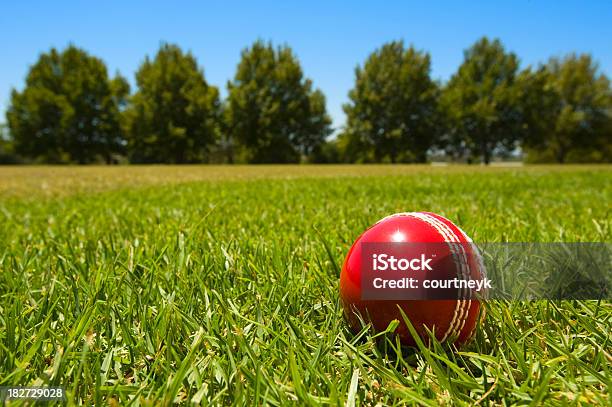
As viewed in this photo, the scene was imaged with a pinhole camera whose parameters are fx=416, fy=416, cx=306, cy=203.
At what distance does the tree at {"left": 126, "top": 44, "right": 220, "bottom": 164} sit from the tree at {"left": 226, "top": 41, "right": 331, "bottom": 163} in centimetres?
277

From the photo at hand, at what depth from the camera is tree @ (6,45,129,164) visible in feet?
133

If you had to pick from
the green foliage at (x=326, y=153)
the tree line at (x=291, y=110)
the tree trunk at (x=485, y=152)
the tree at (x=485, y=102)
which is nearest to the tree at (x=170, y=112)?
the tree line at (x=291, y=110)

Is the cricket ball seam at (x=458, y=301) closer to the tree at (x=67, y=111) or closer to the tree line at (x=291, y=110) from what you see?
the tree line at (x=291, y=110)

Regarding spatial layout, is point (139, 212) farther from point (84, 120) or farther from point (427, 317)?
point (84, 120)

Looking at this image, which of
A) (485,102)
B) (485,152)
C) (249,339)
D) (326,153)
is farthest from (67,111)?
(249,339)

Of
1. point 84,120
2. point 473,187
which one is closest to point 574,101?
point 473,187

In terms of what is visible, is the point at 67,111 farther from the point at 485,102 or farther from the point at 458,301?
the point at 458,301

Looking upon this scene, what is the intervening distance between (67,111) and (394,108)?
107 feet

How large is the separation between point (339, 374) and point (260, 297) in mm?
594

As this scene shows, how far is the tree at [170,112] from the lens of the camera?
41531 mm

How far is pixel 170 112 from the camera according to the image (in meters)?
42.3

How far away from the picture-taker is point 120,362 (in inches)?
52.4

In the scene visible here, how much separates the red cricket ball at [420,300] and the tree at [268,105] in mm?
43456

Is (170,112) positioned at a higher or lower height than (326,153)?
higher
